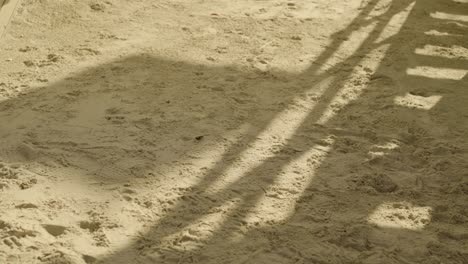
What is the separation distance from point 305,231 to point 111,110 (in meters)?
1.69

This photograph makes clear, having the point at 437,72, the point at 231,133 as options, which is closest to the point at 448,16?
the point at 437,72

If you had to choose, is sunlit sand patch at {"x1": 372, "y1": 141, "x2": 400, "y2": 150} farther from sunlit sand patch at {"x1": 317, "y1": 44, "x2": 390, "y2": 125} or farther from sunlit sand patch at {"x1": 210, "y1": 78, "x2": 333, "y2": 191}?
sunlit sand patch at {"x1": 210, "y1": 78, "x2": 333, "y2": 191}

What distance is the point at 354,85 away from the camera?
4676mm

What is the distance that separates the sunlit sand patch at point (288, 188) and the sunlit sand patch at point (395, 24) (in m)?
1.90

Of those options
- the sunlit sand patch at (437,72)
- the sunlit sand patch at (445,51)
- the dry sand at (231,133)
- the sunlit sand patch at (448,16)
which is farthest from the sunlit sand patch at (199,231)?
the sunlit sand patch at (448,16)

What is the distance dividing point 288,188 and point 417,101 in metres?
1.50

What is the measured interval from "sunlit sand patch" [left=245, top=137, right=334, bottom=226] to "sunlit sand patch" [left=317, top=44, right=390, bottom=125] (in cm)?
41

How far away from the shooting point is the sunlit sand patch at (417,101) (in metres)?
4.41

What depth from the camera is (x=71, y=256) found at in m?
2.89

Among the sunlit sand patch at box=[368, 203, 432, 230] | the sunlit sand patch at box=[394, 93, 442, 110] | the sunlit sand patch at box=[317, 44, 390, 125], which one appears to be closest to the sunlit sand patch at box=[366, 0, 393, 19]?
the sunlit sand patch at box=[317, 44, 390, 125]

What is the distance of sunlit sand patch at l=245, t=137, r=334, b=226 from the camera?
3289mm

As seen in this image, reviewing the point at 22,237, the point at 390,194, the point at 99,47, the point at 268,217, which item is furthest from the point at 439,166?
the point at 99,47

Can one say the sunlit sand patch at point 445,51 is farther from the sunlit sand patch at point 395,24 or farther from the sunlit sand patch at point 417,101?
the sunlit sand patch at point 417,101

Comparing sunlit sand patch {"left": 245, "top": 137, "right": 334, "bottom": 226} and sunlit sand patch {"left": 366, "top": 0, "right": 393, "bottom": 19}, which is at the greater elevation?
sunlit sand patch {"left": 366, "top": 0, "right": 393, "bottom": 19}
